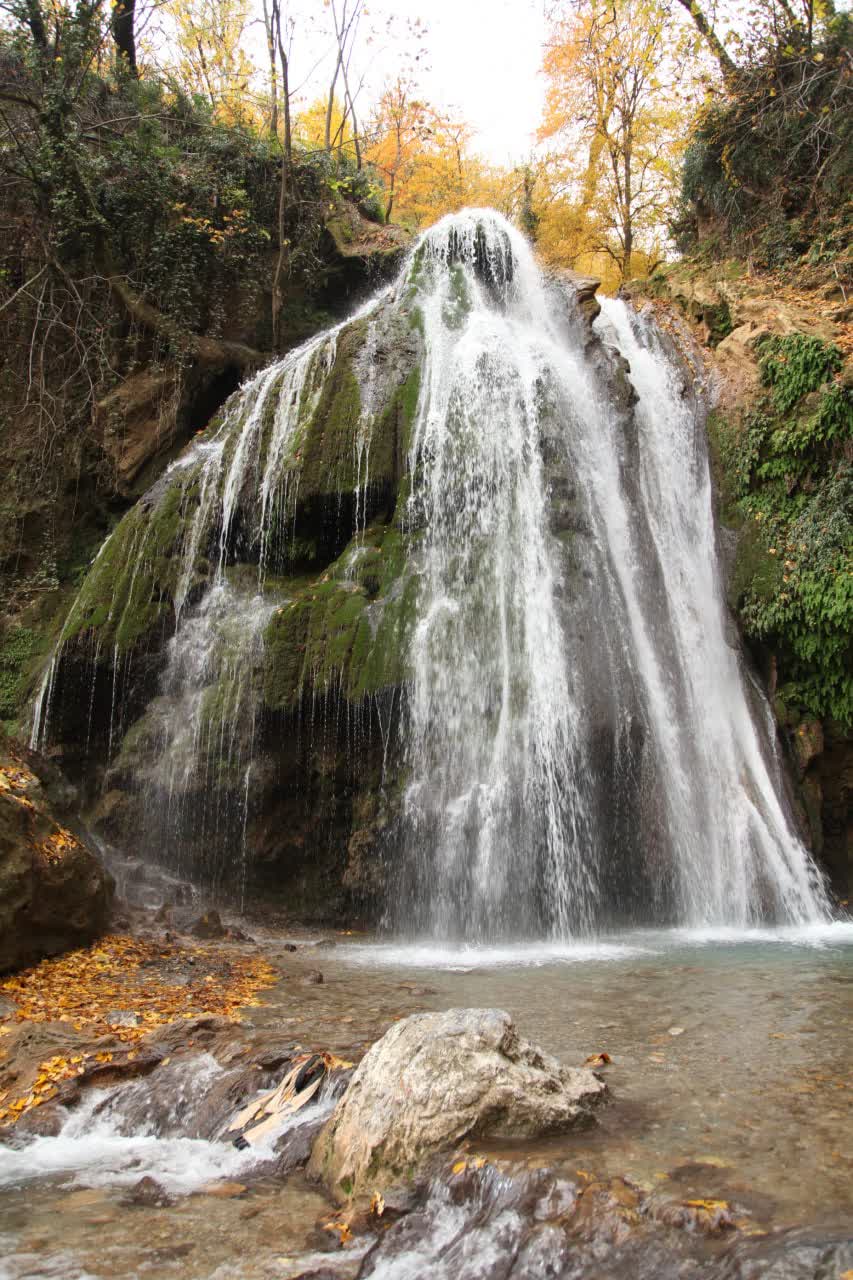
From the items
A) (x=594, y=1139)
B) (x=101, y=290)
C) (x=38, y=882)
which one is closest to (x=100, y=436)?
(x=101, y=290)

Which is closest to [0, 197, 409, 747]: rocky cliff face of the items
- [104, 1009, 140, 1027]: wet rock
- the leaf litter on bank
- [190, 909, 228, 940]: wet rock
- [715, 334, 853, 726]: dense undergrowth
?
[190, 909, 228, 940]: wet rock

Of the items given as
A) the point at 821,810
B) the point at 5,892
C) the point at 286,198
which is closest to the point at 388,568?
the point at 5,892

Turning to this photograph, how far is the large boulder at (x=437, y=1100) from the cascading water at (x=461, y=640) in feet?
16.0

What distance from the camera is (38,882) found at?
6012 millimetres

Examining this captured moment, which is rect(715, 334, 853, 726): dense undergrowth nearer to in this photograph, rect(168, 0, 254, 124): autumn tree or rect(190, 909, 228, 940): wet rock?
rect(190, 909, 228, 940): wet rock

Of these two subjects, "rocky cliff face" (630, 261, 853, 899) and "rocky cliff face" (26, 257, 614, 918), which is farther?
"rocky cliff face" (630, 261, 853, 899)

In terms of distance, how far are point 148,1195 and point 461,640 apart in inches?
258

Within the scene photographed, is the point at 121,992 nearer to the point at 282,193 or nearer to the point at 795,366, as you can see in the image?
the point at 795,366

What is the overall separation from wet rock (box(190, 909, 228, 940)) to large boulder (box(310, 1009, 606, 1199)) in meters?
4.79

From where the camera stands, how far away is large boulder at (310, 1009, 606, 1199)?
2.65 metres

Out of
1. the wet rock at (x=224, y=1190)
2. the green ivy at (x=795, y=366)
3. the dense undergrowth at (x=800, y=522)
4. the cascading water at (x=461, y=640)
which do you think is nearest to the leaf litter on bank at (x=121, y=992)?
the wet rock at (x=224, y=1190)

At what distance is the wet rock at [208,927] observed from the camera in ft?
24.3

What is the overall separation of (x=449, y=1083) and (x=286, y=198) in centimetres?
1693

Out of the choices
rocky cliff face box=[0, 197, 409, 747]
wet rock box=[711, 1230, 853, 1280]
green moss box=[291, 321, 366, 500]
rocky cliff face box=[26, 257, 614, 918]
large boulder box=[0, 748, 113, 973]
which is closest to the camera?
wet rock box=[711, 1230, 853, 1280]
